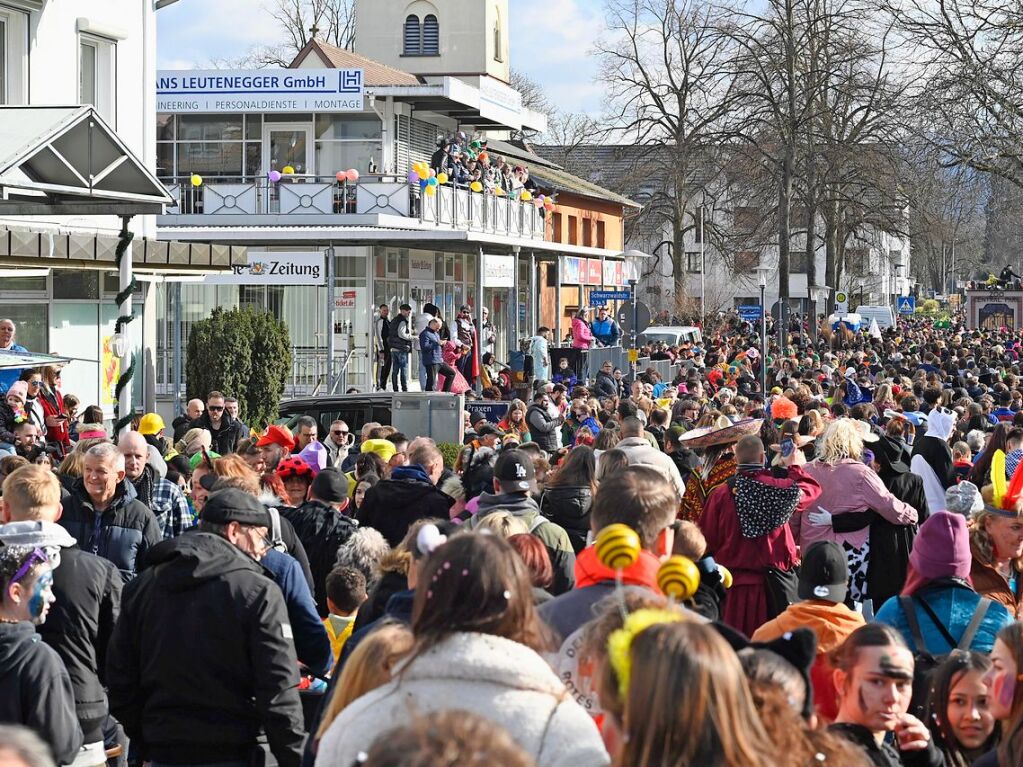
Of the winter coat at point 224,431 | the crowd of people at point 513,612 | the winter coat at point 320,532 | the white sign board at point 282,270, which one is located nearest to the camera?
the crowd of people at point 513,612

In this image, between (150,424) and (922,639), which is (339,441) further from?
(922,639)

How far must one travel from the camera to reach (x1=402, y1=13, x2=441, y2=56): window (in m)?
57.0

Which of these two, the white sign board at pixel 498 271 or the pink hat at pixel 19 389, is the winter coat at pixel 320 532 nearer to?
the pink hat at pixel 19 389

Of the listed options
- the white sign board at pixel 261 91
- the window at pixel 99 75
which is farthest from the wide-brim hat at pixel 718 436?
the white sign board at pixel 261 91

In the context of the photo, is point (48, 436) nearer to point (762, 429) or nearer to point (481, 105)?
point (762, 429)

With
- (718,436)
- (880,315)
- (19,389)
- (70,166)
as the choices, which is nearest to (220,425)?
(19,389)

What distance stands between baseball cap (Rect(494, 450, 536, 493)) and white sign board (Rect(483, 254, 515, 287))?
24.8 metres

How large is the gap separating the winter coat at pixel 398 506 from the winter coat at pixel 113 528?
1813 millimetres

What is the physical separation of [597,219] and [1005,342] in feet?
61.9

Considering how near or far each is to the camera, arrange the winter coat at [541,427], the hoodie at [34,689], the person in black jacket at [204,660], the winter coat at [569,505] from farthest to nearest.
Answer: the winter coat at [541,427], the winter coat at [569,505], the person in black jacket at [204,660], the hoodie at [34,689]

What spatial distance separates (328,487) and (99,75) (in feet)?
53.7

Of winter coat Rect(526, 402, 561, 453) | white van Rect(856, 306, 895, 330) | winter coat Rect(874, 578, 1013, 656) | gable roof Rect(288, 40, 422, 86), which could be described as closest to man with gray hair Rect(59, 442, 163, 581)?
winter coat Rect(874, 578, 1013, 656)

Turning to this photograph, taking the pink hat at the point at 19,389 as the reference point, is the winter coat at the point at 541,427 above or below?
below

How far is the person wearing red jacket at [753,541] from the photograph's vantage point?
8.26 metres
